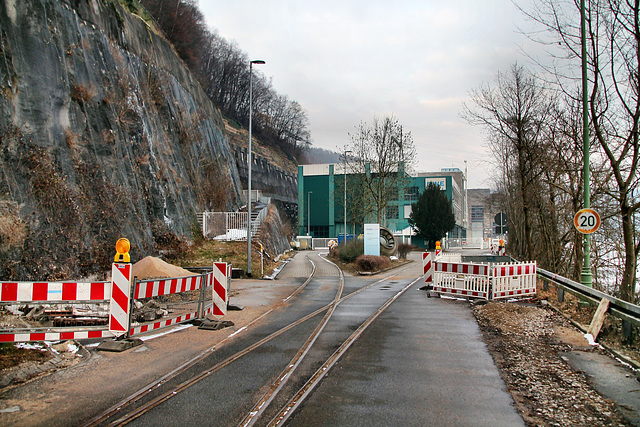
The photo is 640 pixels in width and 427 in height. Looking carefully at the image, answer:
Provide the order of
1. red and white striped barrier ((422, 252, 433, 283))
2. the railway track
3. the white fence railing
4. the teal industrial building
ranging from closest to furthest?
the railway track
red and white striped barrier ((422, 252, 433, 283))
the white fence railing
the teal industrial building

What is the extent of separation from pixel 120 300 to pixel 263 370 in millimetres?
3097

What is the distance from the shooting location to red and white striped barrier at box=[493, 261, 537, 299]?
1455 centimetres

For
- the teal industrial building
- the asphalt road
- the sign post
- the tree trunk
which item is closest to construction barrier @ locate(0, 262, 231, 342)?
the asphalt road

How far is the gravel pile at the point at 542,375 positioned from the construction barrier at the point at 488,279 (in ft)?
9.56

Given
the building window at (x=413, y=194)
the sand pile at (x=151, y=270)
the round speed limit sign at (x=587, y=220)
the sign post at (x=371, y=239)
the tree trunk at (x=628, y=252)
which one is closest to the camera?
the round speed limit sign at (x=587, y=220)

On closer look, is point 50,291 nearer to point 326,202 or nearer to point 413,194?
point 326,202

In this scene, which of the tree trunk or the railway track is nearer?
the railway track

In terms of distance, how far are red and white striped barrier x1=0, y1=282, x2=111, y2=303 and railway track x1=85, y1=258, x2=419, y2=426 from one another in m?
2.09

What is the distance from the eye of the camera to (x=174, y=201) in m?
25.7

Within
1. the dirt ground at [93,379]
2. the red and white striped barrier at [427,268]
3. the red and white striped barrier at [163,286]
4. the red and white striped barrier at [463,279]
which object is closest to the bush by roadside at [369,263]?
the red and white striped barrier at [427,268]

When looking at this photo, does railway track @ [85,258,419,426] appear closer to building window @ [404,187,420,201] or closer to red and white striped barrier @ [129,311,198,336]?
red and white striped barrier @ [129,311,198,336]

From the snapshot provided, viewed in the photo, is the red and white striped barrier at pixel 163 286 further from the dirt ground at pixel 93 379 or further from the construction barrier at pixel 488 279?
the construction barrier at pixel 488 279

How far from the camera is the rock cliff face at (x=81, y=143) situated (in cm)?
1290

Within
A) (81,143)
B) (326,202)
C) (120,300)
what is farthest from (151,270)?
(326,202)
